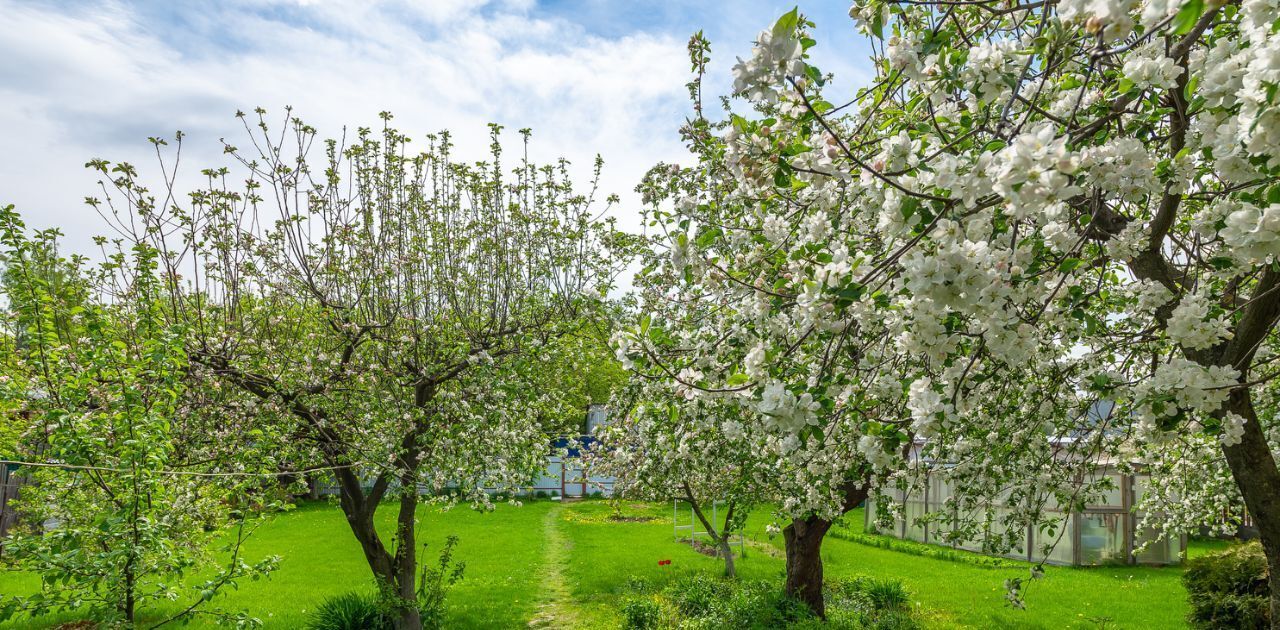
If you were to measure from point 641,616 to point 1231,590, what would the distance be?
7.32m

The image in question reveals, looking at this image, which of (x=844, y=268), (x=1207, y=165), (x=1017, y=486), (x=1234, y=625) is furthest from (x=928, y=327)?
(x=1234, y=625)

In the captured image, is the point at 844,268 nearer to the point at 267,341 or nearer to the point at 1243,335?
the point at 1243,335

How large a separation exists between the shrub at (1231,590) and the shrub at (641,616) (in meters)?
6.81

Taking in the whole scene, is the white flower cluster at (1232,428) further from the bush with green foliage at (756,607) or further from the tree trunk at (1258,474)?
the bush with green foliage at (756,607)

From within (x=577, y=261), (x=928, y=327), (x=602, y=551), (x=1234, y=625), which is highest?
(x=577, y=261)

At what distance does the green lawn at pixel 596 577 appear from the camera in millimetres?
9992

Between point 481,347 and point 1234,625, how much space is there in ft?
31.1

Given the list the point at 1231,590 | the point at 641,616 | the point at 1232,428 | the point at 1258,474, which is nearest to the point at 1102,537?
the point at 1231,590

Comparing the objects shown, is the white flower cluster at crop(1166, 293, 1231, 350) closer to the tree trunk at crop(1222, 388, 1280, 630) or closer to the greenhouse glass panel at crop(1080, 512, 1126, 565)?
the tree trunk at crop(1222, 388, 1280, 630)

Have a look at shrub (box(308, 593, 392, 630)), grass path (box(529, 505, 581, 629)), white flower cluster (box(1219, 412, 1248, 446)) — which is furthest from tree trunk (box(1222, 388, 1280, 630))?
shrub (box(308, 593, 392, 630))

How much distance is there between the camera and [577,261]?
29.4 ft

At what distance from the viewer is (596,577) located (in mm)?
12703

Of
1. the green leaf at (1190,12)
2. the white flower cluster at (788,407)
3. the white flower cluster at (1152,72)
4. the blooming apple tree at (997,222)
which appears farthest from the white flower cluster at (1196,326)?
the green leaf at (1190,12)

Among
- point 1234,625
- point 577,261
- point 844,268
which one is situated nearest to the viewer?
point 844,268
